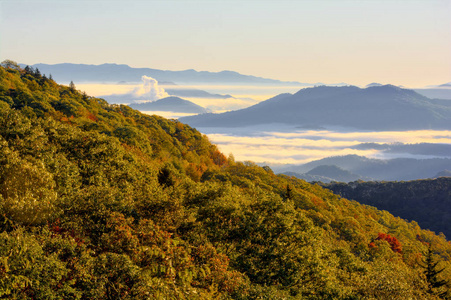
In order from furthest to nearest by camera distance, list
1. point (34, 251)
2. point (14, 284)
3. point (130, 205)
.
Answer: point (130, 205) → point (34, 251) → point (14, 284)

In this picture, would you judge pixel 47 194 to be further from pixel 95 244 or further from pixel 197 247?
pixel 197 247

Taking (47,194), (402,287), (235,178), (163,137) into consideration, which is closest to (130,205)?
(47,194)

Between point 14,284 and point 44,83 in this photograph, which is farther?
point 44,83

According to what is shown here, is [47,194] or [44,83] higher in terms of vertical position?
[44,83]

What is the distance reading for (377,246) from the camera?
106 meters

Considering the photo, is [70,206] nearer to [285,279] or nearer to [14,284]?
[14,284]

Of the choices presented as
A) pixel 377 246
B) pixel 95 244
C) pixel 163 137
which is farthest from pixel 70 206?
pixel 163 137

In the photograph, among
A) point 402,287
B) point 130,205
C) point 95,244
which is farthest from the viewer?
point 402,287

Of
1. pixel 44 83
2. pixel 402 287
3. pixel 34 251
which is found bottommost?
pixel 402 287

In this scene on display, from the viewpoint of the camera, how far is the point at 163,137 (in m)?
155

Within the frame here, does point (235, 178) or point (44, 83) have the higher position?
point (44, 83)

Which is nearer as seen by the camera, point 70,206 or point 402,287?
point 70,206

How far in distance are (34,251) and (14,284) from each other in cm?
213

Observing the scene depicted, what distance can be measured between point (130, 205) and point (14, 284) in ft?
44.5
